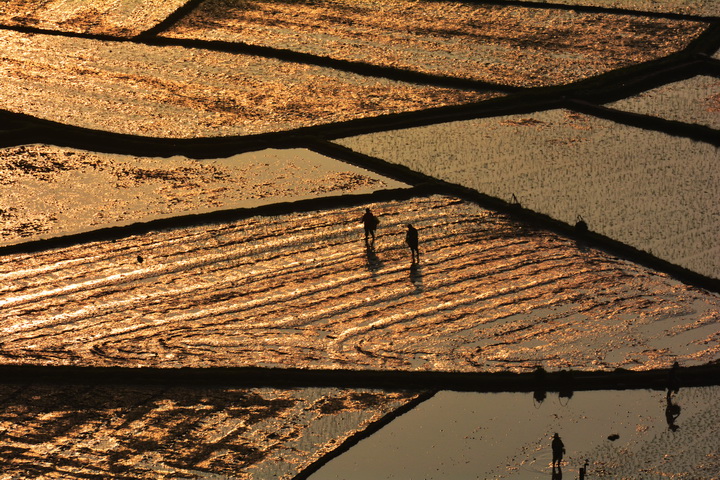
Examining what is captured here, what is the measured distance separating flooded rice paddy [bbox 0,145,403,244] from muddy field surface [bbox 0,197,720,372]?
28.8 inches

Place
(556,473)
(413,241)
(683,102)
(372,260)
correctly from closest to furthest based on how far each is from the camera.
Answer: (556,473) → (413,241) → (372,260) → (683,102)

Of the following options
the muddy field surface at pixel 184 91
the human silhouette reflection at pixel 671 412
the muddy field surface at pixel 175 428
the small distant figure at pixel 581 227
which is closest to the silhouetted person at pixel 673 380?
the human silhouette reflection at pixel 671 412

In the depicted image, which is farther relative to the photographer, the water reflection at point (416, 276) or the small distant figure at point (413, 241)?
the small distant figure at point (413, 241)

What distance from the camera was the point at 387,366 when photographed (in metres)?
15.0

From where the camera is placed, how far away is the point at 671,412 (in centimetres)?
1411

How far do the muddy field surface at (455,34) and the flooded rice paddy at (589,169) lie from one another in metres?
2.37

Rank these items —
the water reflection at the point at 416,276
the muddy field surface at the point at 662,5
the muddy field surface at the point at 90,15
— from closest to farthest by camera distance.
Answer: the water reflection at the point at 416,276
the muddy field surface at the point at 90,15
the muddy field surface at the point at 662,5

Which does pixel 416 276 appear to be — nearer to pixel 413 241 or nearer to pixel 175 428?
pixel 413 241

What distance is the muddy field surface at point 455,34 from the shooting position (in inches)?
971

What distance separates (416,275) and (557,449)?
14.2 ft

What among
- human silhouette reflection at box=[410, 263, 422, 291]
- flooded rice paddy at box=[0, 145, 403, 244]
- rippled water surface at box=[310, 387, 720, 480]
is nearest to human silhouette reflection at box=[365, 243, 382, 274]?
human silhouette reflection at box=[410, 263, 422, 291]

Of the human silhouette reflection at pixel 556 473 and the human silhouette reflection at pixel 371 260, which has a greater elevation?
the human silhouette reflection at pixel 371 260

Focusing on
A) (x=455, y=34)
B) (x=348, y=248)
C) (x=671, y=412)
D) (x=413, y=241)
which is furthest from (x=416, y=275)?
(x=455, y=34)

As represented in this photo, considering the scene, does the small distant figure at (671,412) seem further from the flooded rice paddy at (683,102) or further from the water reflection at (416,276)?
the flooded rice paddy at (683,102)
